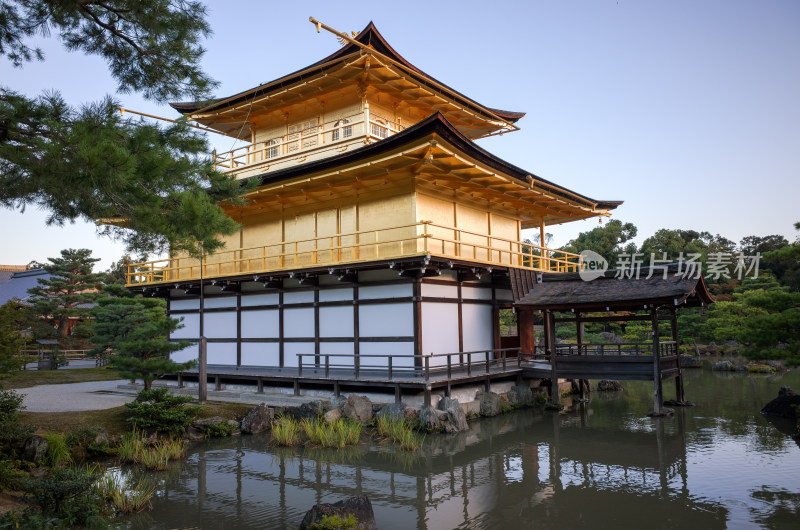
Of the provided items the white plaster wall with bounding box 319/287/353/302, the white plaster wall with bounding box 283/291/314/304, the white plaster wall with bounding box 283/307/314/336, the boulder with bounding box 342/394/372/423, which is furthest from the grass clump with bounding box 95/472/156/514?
the white plaster wall with bounding box 283/291/314/304

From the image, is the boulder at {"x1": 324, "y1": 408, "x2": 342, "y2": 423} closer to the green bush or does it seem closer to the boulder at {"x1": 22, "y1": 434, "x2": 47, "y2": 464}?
the green bush

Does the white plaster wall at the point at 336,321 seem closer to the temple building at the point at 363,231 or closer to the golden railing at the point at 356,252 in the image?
the temple building at the point at 363,231

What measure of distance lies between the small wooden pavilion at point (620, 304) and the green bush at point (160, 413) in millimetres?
10906

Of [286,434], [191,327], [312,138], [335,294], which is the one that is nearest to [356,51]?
[312,138]

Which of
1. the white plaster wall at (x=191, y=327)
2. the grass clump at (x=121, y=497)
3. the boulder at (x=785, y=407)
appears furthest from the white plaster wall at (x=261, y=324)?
the boulder at (x=785, y=407)

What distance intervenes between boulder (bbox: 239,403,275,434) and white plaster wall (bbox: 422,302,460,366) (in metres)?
4.99

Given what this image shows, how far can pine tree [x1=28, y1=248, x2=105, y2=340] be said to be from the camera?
1366 inches

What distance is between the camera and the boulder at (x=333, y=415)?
46.2 feet

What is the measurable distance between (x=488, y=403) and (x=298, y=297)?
772 cm

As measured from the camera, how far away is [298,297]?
19.6m

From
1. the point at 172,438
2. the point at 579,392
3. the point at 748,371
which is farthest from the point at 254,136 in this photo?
the point at 748,371

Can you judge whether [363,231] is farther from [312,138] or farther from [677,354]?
[677,354]

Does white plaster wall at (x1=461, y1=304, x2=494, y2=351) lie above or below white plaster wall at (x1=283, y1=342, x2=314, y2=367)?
above

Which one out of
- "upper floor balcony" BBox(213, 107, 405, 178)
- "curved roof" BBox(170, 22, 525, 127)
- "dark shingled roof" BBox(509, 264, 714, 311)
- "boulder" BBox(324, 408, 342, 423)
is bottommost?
"boulder" BBox(324, 408, 342, 423)
